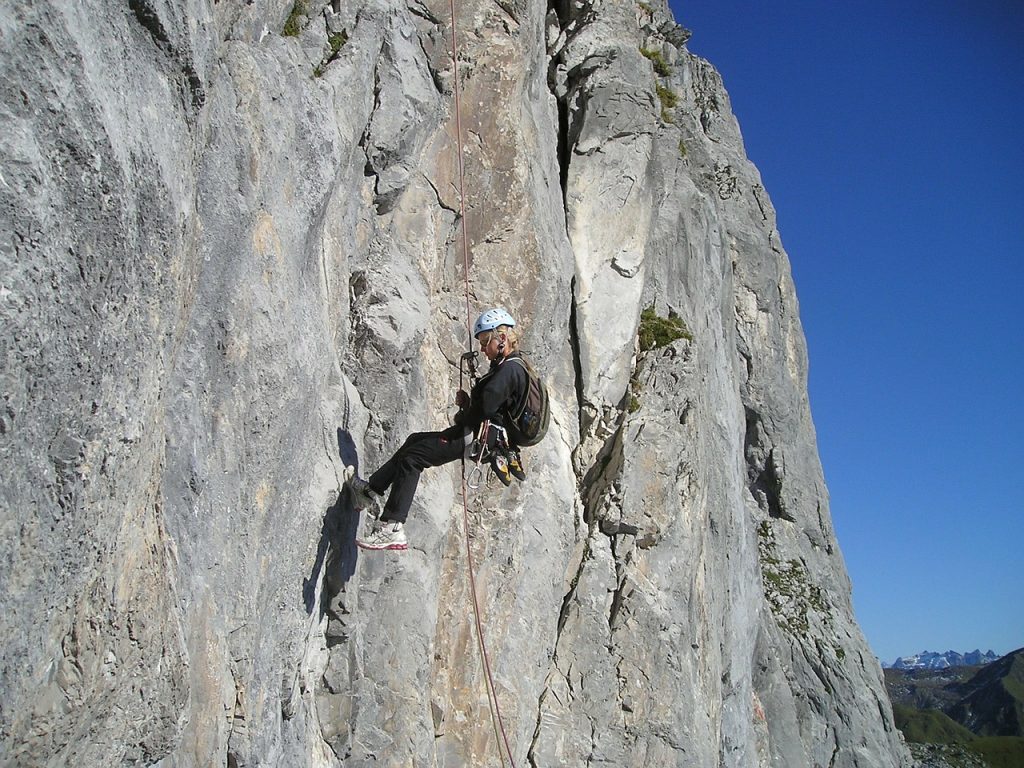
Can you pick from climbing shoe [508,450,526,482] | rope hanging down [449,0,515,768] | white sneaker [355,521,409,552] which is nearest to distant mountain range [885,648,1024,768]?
rope hanging down [449,0,515,768]

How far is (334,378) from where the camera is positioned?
8867 mm

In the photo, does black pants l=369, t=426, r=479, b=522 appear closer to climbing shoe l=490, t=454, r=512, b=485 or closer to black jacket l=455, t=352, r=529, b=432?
black jacket l=455, t=352, r=529, b=432

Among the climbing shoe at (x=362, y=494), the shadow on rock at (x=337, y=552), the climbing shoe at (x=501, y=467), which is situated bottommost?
the shadow on rock at (x=337, y=552)

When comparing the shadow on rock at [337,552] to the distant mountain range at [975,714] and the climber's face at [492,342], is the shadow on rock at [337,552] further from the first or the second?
the distant mountain range at [975,714]

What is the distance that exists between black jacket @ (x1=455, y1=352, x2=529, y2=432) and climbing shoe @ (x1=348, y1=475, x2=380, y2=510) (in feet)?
3.69

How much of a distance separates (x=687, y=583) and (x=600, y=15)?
1089 centimetres

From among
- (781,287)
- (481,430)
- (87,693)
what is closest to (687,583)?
(481,430)

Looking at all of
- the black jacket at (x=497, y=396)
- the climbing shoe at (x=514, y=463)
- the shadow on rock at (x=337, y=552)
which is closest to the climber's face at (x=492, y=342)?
the black jacket at (x=497, y=396)

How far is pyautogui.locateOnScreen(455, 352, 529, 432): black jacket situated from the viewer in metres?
8.59

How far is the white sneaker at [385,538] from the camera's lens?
893cm

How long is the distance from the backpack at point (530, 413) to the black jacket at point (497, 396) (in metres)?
0.04

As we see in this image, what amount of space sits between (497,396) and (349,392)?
5.99 feet

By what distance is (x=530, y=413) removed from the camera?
885cm

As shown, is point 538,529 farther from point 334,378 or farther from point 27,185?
point 27,185
